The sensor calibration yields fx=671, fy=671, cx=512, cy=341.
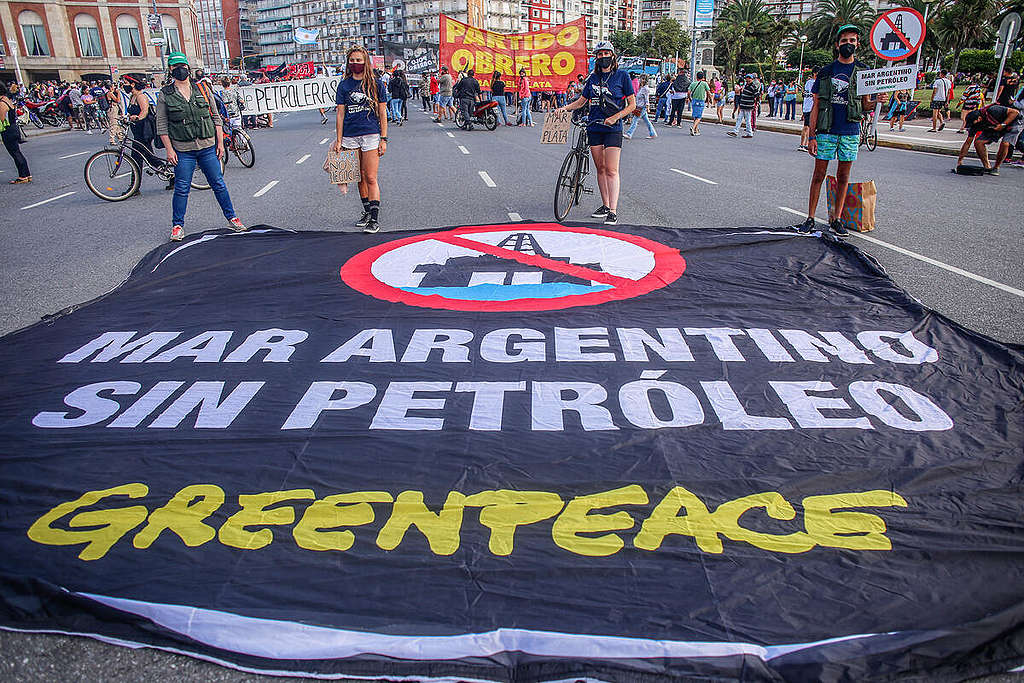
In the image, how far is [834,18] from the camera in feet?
234

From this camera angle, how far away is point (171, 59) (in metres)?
7.09

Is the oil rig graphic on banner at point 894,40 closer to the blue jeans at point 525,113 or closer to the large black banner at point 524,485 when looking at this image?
the large black banner at point 524,485

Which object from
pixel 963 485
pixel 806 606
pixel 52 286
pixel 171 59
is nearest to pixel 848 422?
pixel 963 485

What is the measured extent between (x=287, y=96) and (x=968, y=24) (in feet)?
165

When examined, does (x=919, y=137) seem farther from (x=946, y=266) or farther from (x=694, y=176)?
(x=946, y=266)

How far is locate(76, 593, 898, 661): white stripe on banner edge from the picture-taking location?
1.96 m

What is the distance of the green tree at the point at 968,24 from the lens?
4634 cm

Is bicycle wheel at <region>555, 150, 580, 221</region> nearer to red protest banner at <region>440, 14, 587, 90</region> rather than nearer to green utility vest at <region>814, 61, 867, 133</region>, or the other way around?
green utility vest at <region>814, 61, 867, 133</region>

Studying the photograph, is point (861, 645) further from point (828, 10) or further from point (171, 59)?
point (828, 10)

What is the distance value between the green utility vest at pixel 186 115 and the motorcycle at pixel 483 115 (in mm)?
18386

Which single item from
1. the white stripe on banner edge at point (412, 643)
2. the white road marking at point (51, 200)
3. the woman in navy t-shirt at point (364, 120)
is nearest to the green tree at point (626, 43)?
the white road marking at point (51, 200)

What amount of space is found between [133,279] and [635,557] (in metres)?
4.93

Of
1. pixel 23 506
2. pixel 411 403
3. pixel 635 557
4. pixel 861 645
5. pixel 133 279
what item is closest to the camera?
pixel 861 645

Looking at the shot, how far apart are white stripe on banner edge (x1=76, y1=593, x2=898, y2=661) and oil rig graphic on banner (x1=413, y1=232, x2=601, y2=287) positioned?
11.1 ft
